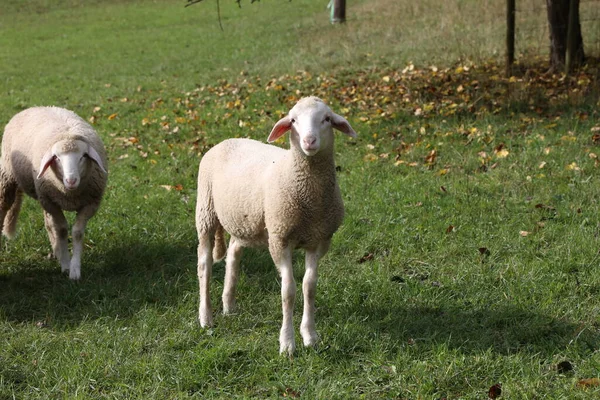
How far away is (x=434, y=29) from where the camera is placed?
606 inches

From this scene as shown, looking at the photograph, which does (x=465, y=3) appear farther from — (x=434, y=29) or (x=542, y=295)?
(x=542, y=295)

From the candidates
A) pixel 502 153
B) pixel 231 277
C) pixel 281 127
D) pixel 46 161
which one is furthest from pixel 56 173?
pixel 502 153

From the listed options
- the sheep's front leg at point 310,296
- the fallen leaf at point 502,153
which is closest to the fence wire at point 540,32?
the fallen leaf at point 502,153

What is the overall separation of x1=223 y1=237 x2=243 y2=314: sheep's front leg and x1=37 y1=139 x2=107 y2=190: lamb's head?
5.15ft

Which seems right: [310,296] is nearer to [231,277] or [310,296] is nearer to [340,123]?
[231,277]

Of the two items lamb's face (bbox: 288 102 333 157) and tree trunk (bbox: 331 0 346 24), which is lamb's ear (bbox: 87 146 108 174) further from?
tree trunk (bbox: 331 0 346 24)

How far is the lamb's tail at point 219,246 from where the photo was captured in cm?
518

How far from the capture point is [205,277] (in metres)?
4.83

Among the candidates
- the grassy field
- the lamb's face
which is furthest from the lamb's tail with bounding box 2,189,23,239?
the lamb's face

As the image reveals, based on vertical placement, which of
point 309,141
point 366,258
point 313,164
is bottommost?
point 366,258

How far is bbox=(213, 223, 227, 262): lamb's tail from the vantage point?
518 centimetres

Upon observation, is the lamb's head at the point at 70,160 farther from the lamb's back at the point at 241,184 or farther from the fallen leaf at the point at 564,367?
the fallen leaf at the point at 564,367

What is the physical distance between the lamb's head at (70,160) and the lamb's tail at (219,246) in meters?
1.31

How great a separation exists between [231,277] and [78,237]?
1788 millimetres
